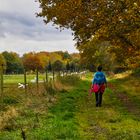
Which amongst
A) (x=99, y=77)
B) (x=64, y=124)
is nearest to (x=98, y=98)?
(x=99, y=77)

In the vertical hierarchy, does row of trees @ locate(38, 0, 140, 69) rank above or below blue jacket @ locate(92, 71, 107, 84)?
above

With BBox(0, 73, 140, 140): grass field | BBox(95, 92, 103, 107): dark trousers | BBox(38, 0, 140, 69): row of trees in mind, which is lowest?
BBox(0, 73, 140, 140): grass field

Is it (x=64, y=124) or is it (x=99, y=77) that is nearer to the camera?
(x=64, y=124)

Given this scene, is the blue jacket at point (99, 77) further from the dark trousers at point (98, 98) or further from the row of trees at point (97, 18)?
the row of trees at point (97, 18)

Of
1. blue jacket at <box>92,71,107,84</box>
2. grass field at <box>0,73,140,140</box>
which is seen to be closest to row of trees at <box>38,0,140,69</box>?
blue jacket at <box>92,71,107,84</box>

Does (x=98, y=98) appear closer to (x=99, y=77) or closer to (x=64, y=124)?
(x=99, y=77)

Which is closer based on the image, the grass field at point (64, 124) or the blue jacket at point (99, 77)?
the grass field at point (64, 124)

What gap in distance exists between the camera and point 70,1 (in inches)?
1049

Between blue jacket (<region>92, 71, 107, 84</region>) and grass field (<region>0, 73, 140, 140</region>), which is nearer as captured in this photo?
grass field (<region>0, 73, 140, 140</region>)

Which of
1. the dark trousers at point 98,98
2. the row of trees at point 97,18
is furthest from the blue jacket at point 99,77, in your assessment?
the row of trees at point 97,18

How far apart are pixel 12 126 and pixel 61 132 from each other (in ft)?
5.73

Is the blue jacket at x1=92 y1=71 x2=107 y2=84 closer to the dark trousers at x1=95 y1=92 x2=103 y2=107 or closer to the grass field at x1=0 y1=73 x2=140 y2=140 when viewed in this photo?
the dark trousers at x1=95 y1=92 x2=103 y2=107

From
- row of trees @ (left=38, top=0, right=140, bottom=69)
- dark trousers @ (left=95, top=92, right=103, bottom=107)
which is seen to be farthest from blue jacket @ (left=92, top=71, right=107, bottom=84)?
row of trees @ (left=38, top=0, right=140, bottom=69)

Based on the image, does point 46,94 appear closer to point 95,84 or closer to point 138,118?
point 95,84
